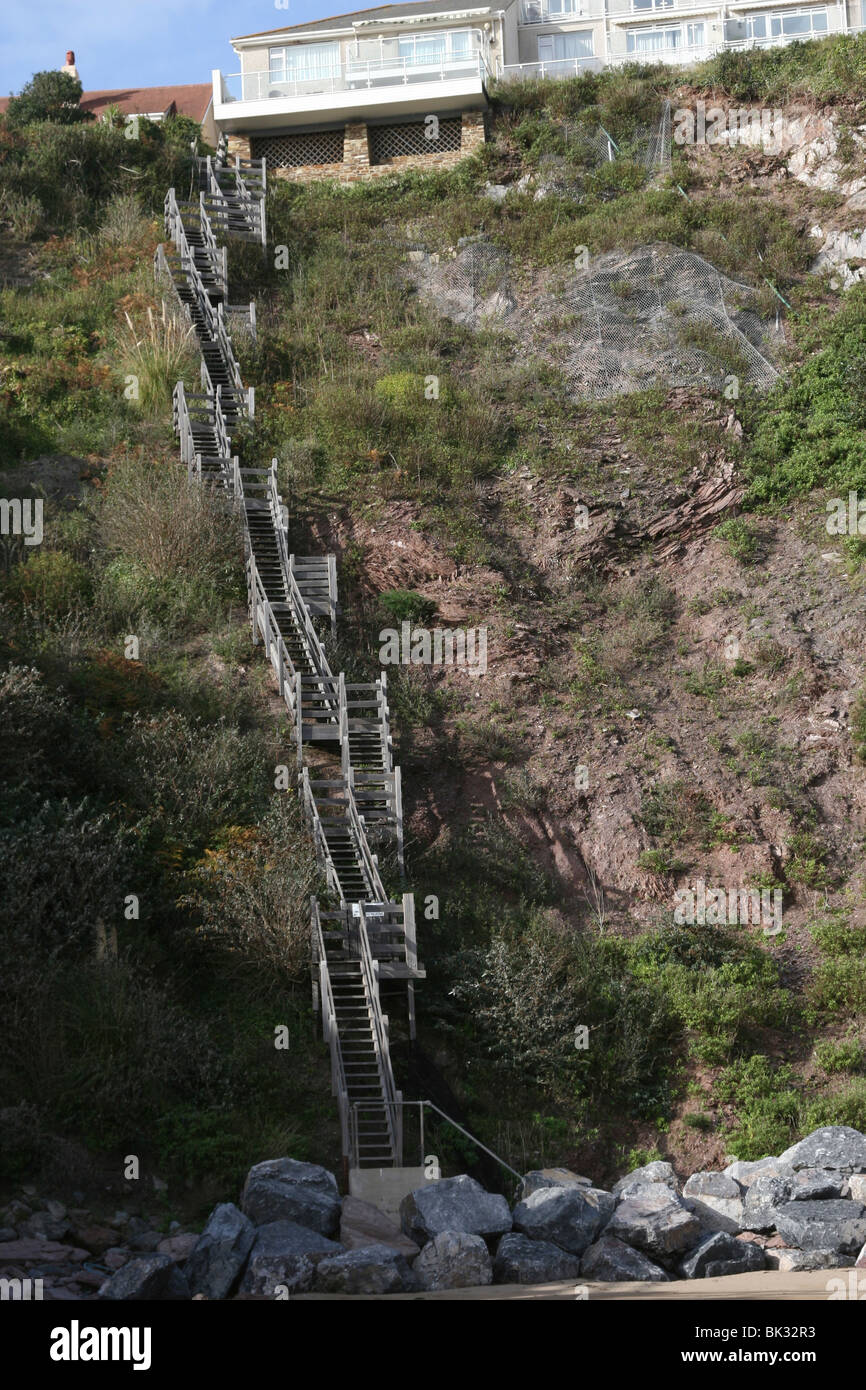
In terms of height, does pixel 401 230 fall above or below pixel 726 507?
above

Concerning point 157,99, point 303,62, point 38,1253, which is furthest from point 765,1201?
point 157,99

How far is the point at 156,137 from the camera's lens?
35.2m

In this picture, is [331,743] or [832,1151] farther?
[331,743]

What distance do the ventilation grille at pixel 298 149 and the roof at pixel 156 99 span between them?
13245 millimetres

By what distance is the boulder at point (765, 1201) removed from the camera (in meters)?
11.7

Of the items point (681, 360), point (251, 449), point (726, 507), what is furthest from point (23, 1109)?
point (681, 360)

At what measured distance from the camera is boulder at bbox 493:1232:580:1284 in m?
10.7

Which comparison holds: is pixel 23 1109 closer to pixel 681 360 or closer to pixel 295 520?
pixel 295 520

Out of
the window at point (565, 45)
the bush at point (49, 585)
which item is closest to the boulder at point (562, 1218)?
the bush at point (49, 585)

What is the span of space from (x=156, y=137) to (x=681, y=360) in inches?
675

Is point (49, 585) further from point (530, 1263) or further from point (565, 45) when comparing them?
point (565, 45)

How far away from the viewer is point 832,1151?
12453 millimetres

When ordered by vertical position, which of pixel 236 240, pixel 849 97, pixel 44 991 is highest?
pixel 849 97

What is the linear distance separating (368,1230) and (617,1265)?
212cm
